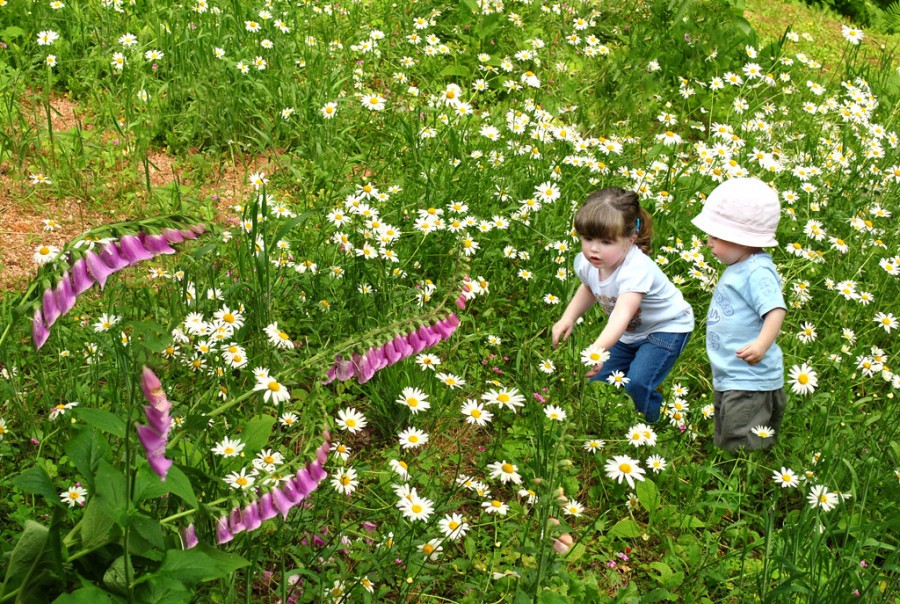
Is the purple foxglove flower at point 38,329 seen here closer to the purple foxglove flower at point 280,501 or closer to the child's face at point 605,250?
the purple foxglove flower at point 280,501

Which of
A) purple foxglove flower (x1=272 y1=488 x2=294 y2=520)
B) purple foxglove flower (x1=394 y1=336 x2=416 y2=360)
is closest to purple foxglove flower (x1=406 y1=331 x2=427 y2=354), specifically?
purple foxglove flower (x1=394 y1=336 x2=416 y2=360)

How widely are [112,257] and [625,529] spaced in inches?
82.8

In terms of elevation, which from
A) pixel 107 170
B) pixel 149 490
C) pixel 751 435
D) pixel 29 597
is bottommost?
pixel 751 435

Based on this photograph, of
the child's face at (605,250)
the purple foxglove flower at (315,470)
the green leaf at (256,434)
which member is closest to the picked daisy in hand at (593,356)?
the child's face at (605,250)

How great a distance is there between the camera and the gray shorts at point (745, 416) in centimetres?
361

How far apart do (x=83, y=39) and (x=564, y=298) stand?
3171 mm

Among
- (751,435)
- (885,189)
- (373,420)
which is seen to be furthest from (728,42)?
(373,420)

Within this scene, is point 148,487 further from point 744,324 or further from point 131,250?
point 744,324

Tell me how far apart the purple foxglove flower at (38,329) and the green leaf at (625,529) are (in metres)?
2.13

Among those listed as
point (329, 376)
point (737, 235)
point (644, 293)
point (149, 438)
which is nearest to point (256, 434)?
point (329, 376)

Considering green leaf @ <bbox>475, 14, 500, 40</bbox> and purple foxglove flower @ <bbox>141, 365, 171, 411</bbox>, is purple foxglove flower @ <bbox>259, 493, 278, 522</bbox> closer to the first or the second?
Result: purple foxglove flower @ <bbox>141, 365, 171, 411</bbox>

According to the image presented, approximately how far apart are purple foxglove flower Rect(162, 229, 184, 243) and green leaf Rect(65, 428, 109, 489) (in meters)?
0.48

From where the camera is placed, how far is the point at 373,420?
353 cm

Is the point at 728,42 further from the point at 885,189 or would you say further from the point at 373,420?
the point at 373,420
